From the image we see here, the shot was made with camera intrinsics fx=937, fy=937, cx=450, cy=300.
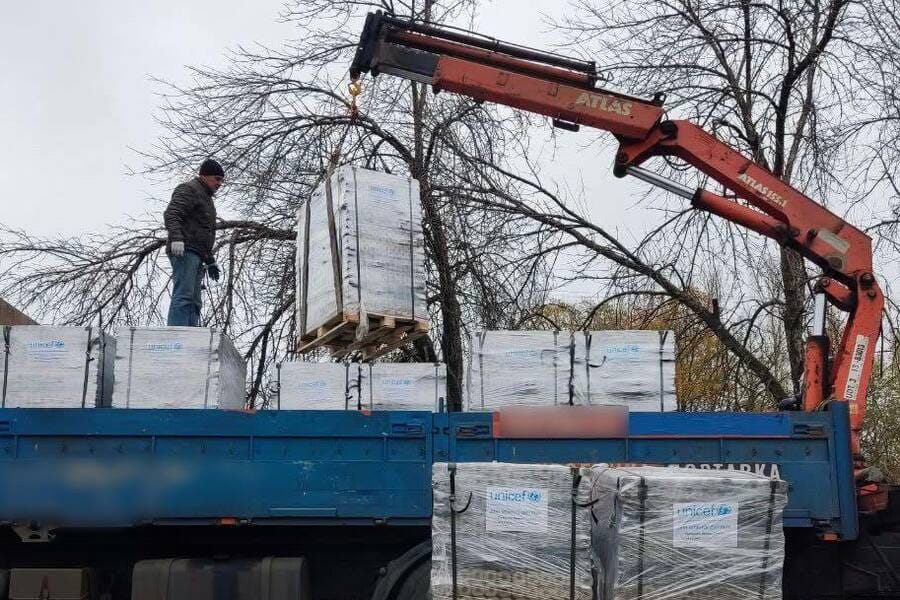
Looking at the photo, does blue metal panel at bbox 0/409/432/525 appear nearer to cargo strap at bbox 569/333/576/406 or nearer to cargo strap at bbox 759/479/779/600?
cargo strap at bbox 569/333/576/406

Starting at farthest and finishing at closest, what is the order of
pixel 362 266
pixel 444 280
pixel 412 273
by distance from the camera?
1. pixel 444 280
2. pixel 412 273
3. pixel 362 266

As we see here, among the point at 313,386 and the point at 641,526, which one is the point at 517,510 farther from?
the point at 313,386

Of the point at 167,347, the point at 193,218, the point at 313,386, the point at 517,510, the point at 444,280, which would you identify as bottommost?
the point at 517,510

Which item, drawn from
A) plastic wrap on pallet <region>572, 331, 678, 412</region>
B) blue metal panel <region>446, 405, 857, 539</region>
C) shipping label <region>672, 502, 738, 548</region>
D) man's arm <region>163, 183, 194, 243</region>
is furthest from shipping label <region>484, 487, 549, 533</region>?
man's arm <region>163, 183, 194, 243</region>

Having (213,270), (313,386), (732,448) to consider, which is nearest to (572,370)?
(732,448)

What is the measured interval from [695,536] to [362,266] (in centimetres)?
286

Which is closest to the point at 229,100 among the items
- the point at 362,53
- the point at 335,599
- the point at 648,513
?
the point at 362,53

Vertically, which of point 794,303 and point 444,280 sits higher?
point 444,280

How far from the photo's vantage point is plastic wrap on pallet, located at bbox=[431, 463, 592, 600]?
570cm

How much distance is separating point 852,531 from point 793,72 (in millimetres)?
8144

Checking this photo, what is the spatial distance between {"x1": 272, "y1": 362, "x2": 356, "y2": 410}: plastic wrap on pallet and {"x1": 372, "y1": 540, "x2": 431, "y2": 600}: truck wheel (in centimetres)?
131

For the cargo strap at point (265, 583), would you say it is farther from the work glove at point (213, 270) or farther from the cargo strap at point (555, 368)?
the work glove at point (213, 270)

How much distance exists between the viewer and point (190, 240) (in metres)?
8.34

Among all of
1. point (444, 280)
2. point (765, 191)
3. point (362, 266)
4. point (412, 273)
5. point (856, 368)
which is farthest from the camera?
point (444, 280)
